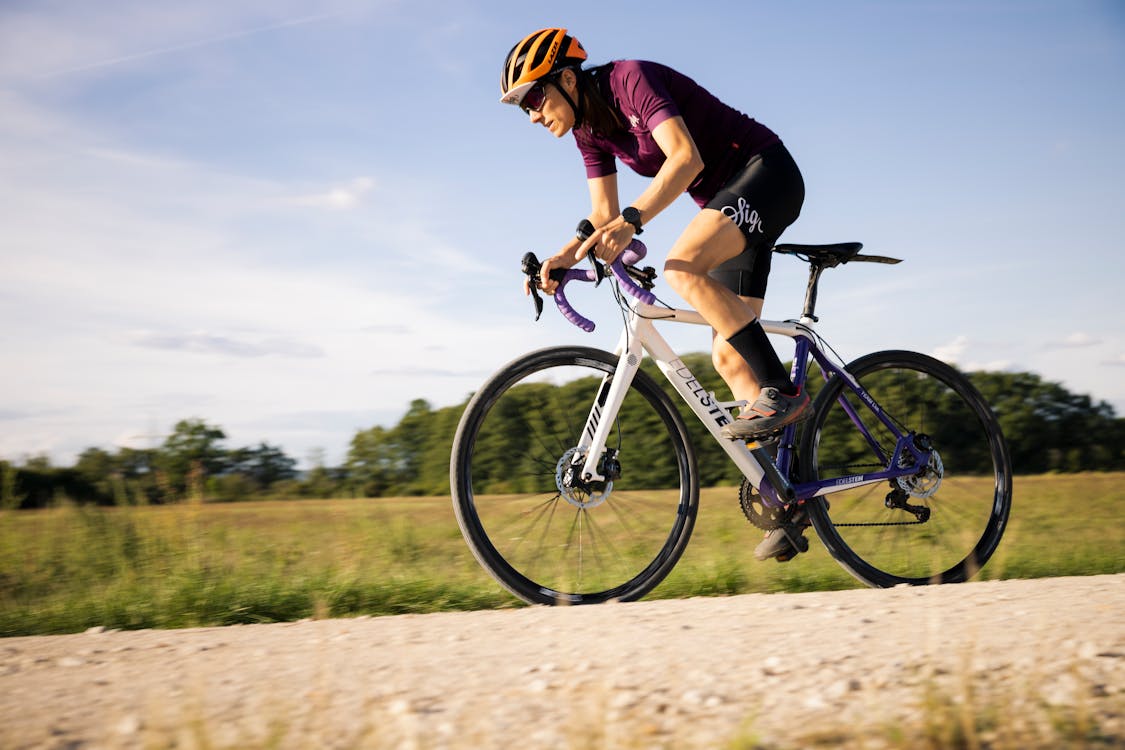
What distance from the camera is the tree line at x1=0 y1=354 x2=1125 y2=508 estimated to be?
6.26 meters

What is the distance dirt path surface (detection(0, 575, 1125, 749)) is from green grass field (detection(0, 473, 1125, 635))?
73 cm

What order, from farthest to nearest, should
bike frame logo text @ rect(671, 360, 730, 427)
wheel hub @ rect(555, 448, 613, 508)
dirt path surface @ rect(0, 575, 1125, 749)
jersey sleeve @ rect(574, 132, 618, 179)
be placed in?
jersey sleeve @ rect(574, 132, 618, 179), bike frame logo text @ rect(671, 360, 730, 427), wheel hub @ rect(555, 448, 613, 508), dirt path surface @ rect(0, 575, 1125, 749)

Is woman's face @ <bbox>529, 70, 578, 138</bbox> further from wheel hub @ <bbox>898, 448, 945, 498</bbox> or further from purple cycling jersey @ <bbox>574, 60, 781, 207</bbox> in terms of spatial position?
wheel hub @ <bbox>898, 448, 945, 498</bbox>

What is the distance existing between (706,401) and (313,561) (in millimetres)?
2931

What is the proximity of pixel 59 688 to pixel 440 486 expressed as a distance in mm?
2923

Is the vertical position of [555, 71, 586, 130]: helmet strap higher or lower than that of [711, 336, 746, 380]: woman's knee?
higher

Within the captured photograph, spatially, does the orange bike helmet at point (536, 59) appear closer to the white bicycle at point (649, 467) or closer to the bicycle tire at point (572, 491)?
the white bicycle at point (649, 467)

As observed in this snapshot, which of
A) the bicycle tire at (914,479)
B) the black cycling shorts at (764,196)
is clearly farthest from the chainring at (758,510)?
the black cycling shorts at (764,196)

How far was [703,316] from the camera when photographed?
3988 mm

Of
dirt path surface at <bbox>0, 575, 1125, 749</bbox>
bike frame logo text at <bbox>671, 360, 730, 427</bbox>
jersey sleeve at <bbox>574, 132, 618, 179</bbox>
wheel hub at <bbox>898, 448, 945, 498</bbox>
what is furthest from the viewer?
wheel hub at <bbox>898, 448, 945, 498</bbox>

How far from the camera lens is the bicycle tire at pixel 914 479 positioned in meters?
4.42

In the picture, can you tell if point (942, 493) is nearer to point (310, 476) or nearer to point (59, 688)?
point (59, 688)

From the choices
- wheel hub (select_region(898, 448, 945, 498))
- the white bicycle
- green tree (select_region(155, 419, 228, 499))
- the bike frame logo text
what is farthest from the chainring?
green tree (select_region(155, 419, 228, 499))

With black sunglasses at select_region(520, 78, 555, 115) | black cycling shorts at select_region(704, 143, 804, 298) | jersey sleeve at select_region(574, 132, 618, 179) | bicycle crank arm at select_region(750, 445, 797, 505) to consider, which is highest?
black sunglasses at select_region(520, 78, 555, 115)
